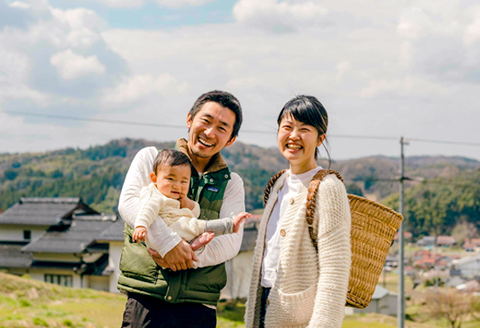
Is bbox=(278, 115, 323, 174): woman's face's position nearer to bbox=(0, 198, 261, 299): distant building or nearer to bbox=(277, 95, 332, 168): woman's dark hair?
bbox=(277, 95, 332, 168): woman's dark hair

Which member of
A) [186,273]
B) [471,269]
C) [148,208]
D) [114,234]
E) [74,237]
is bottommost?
[471,269]

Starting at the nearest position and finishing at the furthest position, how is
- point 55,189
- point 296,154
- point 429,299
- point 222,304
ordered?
point 296,154 < point 222,304 < point 429,299 < point 55,189

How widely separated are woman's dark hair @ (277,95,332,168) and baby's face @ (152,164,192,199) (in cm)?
58

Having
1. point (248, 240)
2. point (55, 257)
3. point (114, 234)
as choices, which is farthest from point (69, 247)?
point (248, 240)

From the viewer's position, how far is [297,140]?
7.39ft

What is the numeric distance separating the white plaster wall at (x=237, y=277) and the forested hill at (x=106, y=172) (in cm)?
2555

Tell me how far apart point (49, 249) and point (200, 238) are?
2072 cm

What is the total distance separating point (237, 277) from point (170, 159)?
55.8 feet

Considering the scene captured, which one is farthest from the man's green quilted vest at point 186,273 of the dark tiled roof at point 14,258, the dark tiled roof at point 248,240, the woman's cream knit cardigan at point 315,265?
the dark tiled roof at point 14,258

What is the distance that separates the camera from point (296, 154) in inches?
89.3

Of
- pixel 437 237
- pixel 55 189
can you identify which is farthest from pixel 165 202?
pixel 55 189

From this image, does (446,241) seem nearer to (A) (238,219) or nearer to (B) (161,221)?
(A) (238,219)

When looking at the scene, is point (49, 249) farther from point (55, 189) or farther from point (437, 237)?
point (437, 237)

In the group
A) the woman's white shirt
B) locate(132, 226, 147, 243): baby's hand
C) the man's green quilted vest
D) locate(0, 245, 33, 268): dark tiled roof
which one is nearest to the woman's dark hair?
the woman's white shirt
